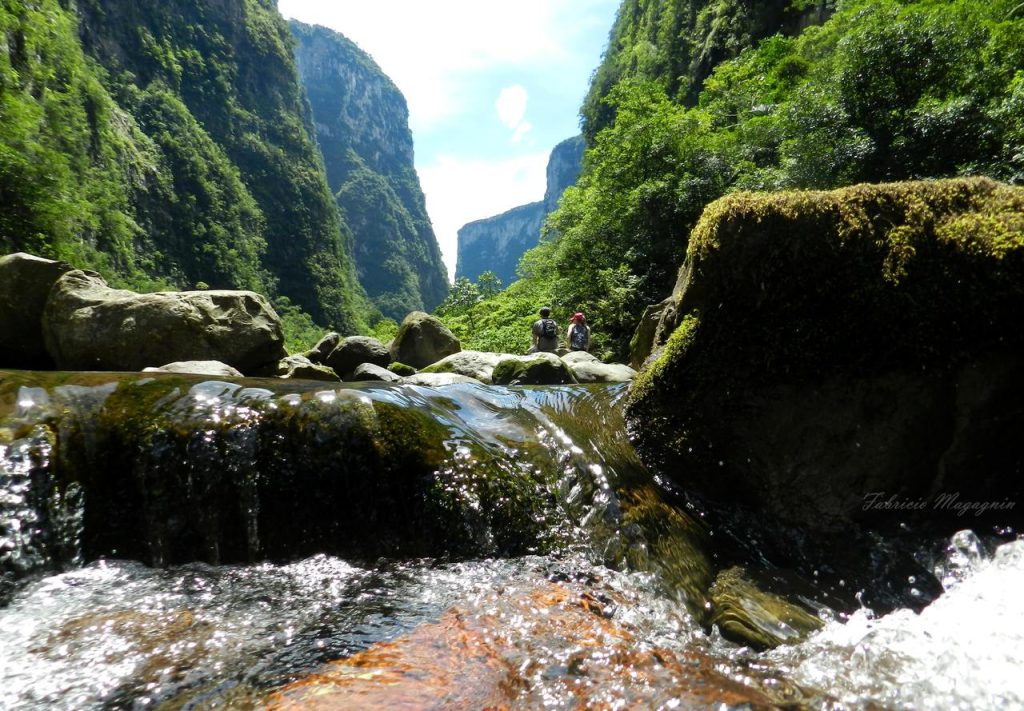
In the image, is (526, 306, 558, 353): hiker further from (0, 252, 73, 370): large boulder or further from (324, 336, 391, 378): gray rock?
(0, 252, 73, 370): large boulder

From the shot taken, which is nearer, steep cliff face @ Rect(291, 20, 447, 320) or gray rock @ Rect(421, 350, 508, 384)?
gray rock @ Rect(421, 350, 508, 384)

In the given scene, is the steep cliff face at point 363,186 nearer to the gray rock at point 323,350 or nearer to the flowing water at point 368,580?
the gray rock at point 323,350

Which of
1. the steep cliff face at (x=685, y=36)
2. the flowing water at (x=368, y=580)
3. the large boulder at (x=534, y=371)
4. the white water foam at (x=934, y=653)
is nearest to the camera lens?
the white water foam at (x=934, y=653)

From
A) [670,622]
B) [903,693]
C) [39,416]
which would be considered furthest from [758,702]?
[39,416]

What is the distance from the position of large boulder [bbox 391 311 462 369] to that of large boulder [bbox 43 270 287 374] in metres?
5.45

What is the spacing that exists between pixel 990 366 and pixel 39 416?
22.4 feet

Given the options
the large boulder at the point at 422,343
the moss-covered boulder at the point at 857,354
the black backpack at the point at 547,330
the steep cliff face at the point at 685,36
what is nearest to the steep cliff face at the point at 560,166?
the steep cliff face at the point at 685,36

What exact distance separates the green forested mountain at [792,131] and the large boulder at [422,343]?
4.95 m

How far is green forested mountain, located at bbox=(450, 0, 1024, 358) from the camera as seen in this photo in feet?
34.8

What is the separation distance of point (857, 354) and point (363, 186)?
596 ft

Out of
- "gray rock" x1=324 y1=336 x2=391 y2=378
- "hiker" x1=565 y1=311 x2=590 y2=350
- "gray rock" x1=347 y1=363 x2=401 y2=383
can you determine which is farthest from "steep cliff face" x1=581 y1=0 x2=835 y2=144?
"gray rock" x1=347 y1=363 x2=401 y2=383

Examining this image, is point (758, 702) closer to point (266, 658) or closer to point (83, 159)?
point (266, 658)

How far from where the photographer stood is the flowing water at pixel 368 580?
2342 millimetres

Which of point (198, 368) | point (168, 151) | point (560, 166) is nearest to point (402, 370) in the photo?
point (198, 368)
